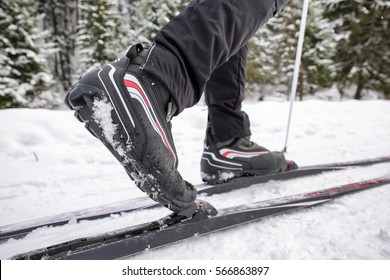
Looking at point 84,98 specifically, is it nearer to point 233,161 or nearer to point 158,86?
point 158,86

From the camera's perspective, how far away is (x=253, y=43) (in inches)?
506

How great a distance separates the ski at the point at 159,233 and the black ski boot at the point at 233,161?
1.05 feet

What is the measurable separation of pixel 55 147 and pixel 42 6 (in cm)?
1530

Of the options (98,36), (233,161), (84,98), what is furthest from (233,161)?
(98,36)

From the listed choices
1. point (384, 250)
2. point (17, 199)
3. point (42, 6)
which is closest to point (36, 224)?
point (17, 199)

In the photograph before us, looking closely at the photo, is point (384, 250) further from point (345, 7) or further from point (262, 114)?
point (345, 7)

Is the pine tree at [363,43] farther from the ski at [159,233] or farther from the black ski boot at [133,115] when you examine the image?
the black ski boot at [133,115]

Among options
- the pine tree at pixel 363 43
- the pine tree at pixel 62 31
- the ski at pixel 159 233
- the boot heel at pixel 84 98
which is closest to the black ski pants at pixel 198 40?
the boot heel at pixel 84 98

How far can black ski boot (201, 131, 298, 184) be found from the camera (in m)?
1.40

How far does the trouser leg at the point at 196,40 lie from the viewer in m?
0.77

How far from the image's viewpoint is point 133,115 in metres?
0.75

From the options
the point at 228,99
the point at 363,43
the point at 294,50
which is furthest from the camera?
the point at 294,50

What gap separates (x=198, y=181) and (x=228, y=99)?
594mm

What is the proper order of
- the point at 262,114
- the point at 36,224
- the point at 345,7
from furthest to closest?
the point at 345,7 → the point at 262,114 → the point at 36,224
